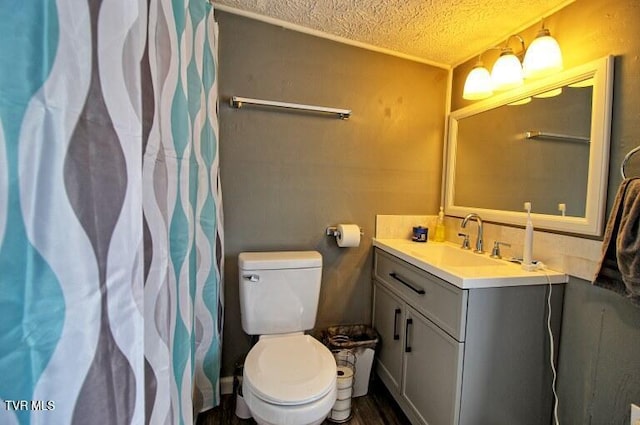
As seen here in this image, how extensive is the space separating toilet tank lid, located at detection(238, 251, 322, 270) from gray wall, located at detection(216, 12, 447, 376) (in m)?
0.13

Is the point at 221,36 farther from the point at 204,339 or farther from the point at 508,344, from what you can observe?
the point at 508,344

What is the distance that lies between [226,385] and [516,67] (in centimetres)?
233

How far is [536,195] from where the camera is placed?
1.44 metres

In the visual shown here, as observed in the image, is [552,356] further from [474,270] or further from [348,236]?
[348,236]

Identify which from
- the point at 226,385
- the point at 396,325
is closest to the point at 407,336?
the point at 396,325

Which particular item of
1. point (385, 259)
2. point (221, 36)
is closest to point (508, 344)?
point (385, 259)

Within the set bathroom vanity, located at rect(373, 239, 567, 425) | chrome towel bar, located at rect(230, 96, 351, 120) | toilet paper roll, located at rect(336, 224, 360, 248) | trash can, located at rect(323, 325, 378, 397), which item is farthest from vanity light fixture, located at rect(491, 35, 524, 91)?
trash can, located at rect(323, 325, 378, 397)

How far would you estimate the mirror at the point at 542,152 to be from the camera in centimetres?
117

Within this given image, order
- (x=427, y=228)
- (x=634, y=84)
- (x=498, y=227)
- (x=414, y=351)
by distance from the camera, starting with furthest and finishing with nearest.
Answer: (x=427, y=228) → (x=498, y=227) → (x=414, y=351) → (x=634, y=84)

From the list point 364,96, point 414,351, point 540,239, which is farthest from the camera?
point 364,96

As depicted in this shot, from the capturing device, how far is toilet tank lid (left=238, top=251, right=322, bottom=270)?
61.1 inches

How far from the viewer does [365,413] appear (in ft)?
5.39

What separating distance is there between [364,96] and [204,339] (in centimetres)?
167

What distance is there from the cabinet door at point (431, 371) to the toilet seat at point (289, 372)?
444mm
